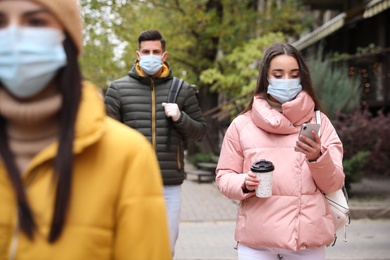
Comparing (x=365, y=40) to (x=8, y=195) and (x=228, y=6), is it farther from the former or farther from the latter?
(x=8, y=195)

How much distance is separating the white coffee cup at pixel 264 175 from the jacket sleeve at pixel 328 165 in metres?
0.23

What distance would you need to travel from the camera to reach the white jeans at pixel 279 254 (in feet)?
12.2

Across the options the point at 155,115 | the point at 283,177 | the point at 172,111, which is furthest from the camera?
the point at 155,115

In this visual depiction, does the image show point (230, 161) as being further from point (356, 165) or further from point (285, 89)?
point (356, 165)

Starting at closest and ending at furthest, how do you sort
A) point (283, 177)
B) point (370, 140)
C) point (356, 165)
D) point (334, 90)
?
point (283, 177)
point (356, 165)
point (370, 140)
point (334, 90)

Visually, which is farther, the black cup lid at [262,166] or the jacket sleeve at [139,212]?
the black cup lid at [262,166]

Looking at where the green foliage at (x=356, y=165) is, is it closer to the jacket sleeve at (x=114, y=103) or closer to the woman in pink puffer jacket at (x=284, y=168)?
the jacket sleeve at (x=114, y=103)

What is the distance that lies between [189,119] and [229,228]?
4820 mm

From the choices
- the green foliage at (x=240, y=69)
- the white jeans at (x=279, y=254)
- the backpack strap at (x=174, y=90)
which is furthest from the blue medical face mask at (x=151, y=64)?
the green foliage at (x=240, y=69)

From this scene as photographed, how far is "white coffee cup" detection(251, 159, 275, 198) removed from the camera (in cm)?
357

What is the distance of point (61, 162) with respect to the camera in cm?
171

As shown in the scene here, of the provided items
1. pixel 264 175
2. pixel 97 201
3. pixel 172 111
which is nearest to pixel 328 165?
pixel 264 175

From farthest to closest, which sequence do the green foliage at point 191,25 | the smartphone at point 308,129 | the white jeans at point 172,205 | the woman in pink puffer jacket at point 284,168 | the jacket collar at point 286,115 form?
the green foliage at point 191,25 → the white jeans at point 172,205 → the jacket collar at point 286,115 → the woman in pink puffer jacket at point 284,168 → the smartphone at point 308,129

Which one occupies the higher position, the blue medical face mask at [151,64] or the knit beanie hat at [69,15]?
the knit beanie hat at [69,15]
